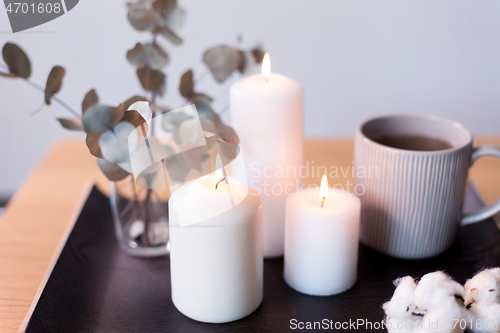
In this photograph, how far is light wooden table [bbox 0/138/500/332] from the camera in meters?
0.40

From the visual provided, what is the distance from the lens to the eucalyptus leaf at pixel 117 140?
0.34m

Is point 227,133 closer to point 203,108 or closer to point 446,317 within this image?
point 203,108

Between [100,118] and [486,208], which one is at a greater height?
[100,118]

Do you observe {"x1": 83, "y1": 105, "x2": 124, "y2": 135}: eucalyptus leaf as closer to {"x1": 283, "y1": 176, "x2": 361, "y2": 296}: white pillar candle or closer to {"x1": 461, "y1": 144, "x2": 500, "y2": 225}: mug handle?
{"x1": 283, "y1": 176, "x2": 361, "y2": 296}: white pillar candle

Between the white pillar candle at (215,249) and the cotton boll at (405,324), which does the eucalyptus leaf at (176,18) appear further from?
the cotton boll at (405,324)

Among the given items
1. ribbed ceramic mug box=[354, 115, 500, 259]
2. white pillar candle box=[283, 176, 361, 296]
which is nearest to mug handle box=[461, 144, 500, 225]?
ribbed ceramic mug box=[354, 115, 500, 259]

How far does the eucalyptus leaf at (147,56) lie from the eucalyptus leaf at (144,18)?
2 centimetres

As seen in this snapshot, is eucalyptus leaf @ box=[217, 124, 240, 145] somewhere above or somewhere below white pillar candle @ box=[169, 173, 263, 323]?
above

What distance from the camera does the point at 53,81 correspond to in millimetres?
361

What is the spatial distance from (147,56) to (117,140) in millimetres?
102

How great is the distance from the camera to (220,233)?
1.07 feet

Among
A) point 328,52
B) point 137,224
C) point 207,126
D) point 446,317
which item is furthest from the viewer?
point 328,52

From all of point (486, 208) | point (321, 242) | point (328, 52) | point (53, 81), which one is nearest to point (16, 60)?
point (53, 81)

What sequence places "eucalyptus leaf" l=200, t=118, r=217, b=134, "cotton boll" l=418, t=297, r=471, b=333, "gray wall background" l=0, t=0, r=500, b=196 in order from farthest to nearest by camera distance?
1. "gray wall background" l=0, t=0, r=500, b=196
2. "eucalyptus leaf" l=200, t=118, r=217, b=134
3. "cotton boll" l=418, t=297, r=471, b=333
